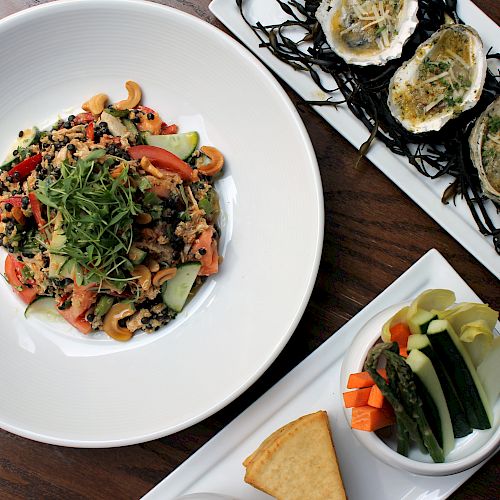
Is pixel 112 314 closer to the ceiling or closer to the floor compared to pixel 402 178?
closer to the floor

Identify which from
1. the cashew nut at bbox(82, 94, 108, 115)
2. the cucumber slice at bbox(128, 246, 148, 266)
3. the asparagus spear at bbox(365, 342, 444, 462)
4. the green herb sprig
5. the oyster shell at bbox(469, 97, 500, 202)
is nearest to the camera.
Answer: the asparagus spear at bbox(365, 342, 444, 462)

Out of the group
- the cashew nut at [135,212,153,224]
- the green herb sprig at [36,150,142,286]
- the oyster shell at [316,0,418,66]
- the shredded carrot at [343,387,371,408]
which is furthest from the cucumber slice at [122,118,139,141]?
the shredded carrot at [343,387,371,408]

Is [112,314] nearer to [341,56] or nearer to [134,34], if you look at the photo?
[134,34]

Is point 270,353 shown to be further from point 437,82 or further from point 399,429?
point 437,82

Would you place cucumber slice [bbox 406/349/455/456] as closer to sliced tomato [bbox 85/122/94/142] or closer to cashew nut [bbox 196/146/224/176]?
cashew nut [bbox 196/146/224/176]

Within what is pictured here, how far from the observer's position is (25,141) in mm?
2246

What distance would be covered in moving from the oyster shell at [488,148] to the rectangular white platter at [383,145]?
0.10 m

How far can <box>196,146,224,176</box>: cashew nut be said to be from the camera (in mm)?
2199

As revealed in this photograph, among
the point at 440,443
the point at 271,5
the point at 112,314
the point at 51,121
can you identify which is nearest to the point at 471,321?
the point at 440,443

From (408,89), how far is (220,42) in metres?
0.67

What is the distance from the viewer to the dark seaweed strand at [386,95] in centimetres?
220

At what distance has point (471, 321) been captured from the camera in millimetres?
1926

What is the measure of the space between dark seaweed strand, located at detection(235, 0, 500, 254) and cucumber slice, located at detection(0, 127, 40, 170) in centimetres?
83

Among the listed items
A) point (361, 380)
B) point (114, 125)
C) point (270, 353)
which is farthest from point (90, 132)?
point (361, 380)
